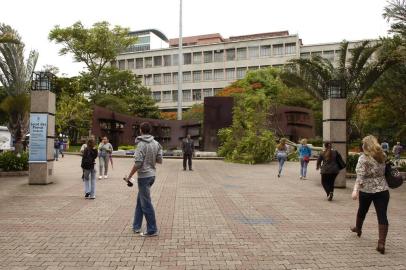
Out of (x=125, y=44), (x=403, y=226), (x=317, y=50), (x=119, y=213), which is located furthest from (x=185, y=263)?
(x=317, y=50)

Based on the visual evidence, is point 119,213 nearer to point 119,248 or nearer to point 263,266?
point 119,248

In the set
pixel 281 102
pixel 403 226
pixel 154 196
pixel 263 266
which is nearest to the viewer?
pixel 263 266

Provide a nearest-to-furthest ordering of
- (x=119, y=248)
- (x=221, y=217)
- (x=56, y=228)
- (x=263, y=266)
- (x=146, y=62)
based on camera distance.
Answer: (x=263, y=266) < (x=119, y=248) < (x=56, y=228) < (x=221, y=217) < (x=146, y=62)

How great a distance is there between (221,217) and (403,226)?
321cm

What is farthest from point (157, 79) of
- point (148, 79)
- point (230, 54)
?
point (230, 54)

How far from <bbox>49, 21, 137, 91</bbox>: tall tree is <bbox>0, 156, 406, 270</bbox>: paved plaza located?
141 ft

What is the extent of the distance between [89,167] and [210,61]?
69562 mm

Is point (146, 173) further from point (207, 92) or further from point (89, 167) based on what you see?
point (207, 92)

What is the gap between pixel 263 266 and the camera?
5.14 metres

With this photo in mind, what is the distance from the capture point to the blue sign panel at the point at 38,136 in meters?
13.3

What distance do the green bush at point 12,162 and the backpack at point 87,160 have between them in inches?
267

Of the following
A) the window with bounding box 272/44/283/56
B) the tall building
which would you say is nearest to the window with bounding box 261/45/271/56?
the tall building

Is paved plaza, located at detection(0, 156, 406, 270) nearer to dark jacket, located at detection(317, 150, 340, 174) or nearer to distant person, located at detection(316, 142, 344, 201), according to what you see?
distant person, located at detection(316, 142, 344, 201)

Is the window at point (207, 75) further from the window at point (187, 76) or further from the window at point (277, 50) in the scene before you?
the window at point (277, 50)
